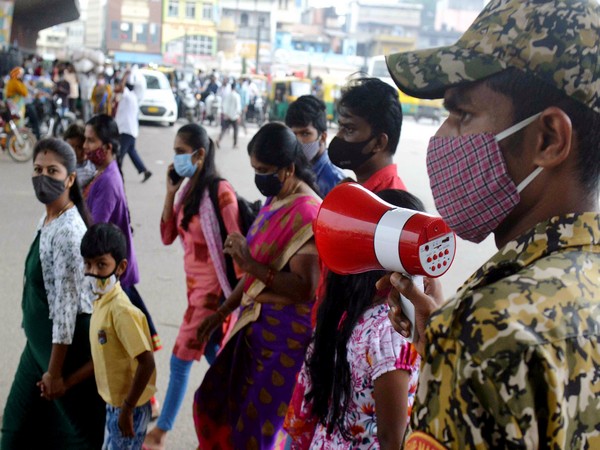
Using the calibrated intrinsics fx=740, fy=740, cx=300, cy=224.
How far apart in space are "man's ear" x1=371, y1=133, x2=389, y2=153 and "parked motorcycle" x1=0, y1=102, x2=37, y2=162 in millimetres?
10997

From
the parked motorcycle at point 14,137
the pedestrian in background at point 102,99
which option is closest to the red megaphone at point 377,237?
the pedestrian in background at point 102,99

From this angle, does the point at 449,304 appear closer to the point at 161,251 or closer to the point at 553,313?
the point at 553,313

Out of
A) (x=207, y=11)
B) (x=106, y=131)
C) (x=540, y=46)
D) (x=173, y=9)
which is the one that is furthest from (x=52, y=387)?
(x=173, y=9)

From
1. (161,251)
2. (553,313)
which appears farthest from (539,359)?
(161,251)

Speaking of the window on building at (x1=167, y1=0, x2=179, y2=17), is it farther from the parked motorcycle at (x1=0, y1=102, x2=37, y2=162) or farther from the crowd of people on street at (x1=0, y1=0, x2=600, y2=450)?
the crowd of people on street at (x1=0, y1=0, x2=600, y2=450)

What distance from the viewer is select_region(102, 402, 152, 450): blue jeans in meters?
2.93

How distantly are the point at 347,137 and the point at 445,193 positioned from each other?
1.75 m

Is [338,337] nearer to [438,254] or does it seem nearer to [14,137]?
[438,254]

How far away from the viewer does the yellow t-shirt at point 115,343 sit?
113 inches

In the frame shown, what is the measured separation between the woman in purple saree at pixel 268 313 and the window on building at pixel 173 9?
225ft

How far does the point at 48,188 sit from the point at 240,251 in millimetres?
879

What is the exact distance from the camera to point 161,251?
297 inches

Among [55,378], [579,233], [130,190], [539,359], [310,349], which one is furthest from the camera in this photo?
[130,190]

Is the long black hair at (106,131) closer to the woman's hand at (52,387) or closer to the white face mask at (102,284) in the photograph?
the white face mask at (102,284)
